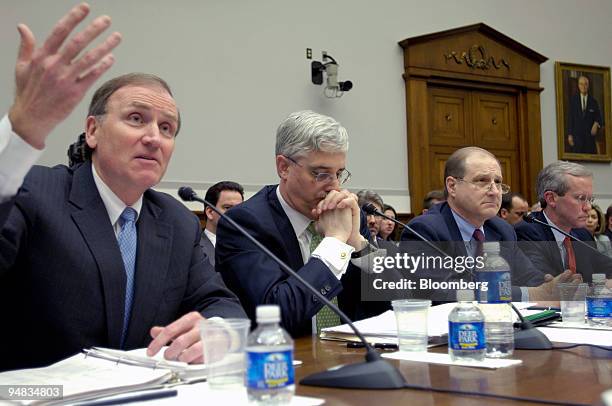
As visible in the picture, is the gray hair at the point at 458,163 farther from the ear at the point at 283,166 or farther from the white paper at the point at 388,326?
the white paper at the point at 388,326

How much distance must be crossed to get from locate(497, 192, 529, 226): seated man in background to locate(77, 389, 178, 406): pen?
5.32 m

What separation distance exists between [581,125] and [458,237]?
5.78 m

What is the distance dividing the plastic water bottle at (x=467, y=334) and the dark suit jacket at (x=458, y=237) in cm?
144

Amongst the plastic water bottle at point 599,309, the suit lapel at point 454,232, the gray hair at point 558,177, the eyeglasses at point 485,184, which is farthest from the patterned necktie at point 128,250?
the gray hair at point 558,177

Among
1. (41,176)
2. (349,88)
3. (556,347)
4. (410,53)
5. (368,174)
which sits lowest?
(556,347)

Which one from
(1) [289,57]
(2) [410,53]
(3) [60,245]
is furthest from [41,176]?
(2) [410,53]

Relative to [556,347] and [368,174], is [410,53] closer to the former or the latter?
[368,174]

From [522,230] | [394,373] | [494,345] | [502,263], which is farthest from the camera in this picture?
[522,230]

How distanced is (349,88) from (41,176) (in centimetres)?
526

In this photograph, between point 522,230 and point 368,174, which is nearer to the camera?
point 522,230

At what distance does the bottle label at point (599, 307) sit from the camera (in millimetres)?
2025

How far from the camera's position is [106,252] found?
1.68 meters

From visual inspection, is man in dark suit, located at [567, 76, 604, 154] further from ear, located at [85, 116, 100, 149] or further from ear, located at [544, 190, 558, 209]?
ear, located at [85, 116, 100, 149]

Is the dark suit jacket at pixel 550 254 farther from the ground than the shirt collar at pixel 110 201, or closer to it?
closer to it
